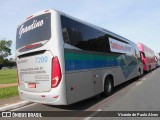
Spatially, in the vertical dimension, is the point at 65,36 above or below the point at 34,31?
below

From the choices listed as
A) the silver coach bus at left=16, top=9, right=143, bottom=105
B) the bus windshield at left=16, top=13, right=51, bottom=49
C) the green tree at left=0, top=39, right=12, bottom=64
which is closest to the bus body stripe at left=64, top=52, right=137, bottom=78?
the silver coach bus at left=16, top=9, right=143, bottom=105

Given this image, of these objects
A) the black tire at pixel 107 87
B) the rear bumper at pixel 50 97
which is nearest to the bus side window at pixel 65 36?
the rear bumper at pixel 50 97

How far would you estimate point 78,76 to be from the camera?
809cm

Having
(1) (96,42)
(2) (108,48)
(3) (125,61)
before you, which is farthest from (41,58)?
(3) (125,61)

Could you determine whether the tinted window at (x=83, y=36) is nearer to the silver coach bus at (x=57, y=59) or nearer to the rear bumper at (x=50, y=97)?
the silver coach bus at (x=57, y=59)

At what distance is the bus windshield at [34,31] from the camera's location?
7.72 metres

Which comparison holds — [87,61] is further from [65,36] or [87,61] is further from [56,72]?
[56,72]

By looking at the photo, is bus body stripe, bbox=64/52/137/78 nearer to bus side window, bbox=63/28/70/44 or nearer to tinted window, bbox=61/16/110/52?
tinted window, bbox=61/16/110/52

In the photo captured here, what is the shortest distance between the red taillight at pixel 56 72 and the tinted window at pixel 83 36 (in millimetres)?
789

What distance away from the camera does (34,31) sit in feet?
26.7

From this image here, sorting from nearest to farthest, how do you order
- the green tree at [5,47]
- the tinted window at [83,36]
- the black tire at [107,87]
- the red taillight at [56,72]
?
the red taillight at [56,72] < the tinted window at [83,36] < the black tire at [107,87] < the green tree at [5,47]

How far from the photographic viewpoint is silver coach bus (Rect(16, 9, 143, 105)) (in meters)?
7.39

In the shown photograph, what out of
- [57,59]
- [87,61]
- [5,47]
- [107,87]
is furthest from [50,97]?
[5,47]

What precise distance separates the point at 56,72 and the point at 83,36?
7.12 feet
